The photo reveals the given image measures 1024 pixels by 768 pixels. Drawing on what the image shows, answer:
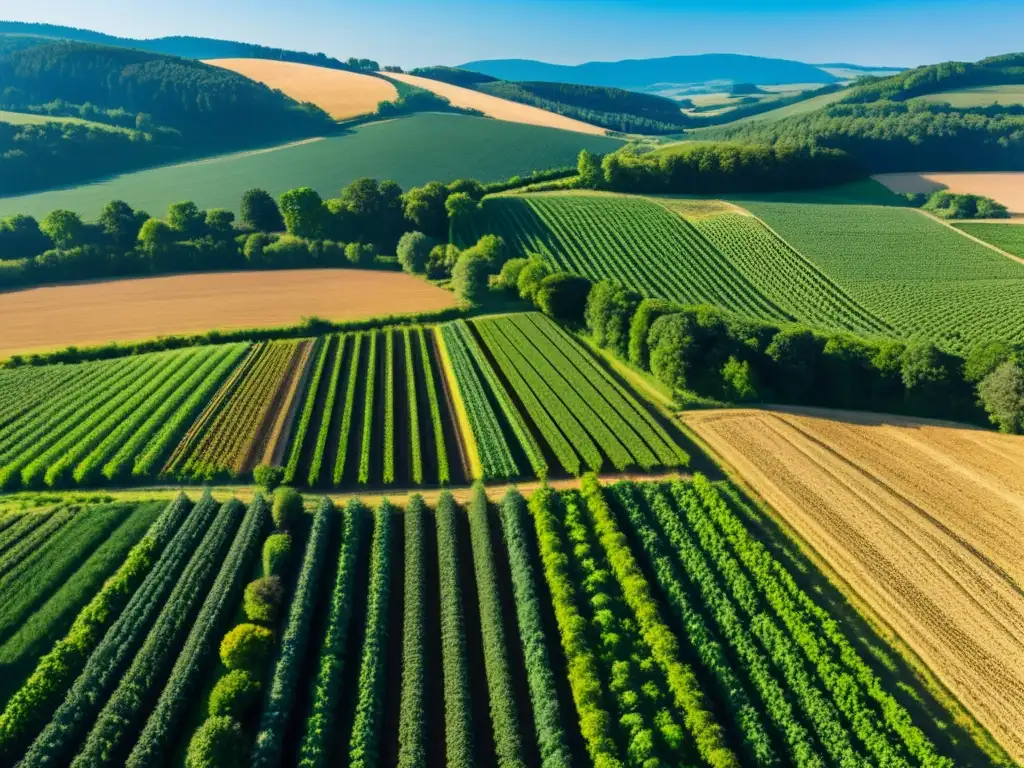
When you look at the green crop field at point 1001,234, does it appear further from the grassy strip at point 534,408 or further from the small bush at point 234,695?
the small bush at point 234,695

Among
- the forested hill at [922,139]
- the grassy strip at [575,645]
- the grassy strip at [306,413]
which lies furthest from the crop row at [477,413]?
the forested hill at [922,139]

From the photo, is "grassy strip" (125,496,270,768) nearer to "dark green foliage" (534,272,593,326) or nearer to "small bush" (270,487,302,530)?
"small bush" (270,487,302,530)

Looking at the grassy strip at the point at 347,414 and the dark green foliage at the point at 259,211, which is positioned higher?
the dark green foliage at the point at 259,211

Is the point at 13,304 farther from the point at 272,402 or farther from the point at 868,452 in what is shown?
the point at 868,452

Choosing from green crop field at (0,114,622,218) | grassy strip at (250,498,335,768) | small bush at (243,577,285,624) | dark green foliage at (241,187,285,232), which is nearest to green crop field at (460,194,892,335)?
dark green foliage at (241,187,285,232)

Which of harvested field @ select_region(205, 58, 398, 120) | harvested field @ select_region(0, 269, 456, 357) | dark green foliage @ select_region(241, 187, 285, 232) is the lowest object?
harvested field @ select_region(0, 269, 456, 357)

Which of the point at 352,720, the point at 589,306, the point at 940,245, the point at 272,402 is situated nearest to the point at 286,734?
the point at 352,720
